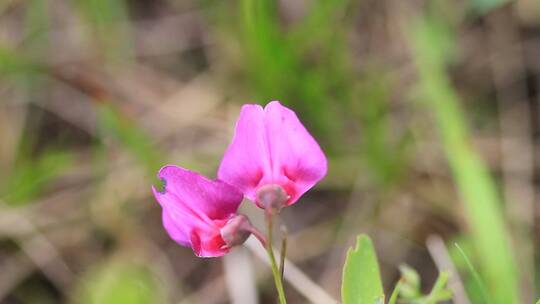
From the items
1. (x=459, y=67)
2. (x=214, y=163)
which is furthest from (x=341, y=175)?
(x=459, y=67)

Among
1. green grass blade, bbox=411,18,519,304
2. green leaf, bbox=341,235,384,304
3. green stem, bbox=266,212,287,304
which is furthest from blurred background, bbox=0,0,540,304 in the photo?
green stem, bbox=266,212,287,304

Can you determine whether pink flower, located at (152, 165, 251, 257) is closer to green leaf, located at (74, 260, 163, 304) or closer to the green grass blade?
green leaf, located at (74, 260, 163, 304)

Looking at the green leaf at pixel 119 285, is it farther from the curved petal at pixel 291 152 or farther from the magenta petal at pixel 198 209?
the curved petal at pixel 291 152

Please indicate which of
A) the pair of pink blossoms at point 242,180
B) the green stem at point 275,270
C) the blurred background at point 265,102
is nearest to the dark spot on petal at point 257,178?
the pair of pink blossoms at point 242,180

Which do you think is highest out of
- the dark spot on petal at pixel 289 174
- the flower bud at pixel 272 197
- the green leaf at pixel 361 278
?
the dark spot on petal at pixel 289 174

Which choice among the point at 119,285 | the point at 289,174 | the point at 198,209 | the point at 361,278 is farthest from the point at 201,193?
the point at 119,285

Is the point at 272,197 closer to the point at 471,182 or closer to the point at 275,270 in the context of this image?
the point at 275,270

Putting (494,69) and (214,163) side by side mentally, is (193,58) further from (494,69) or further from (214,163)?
(494,69)
